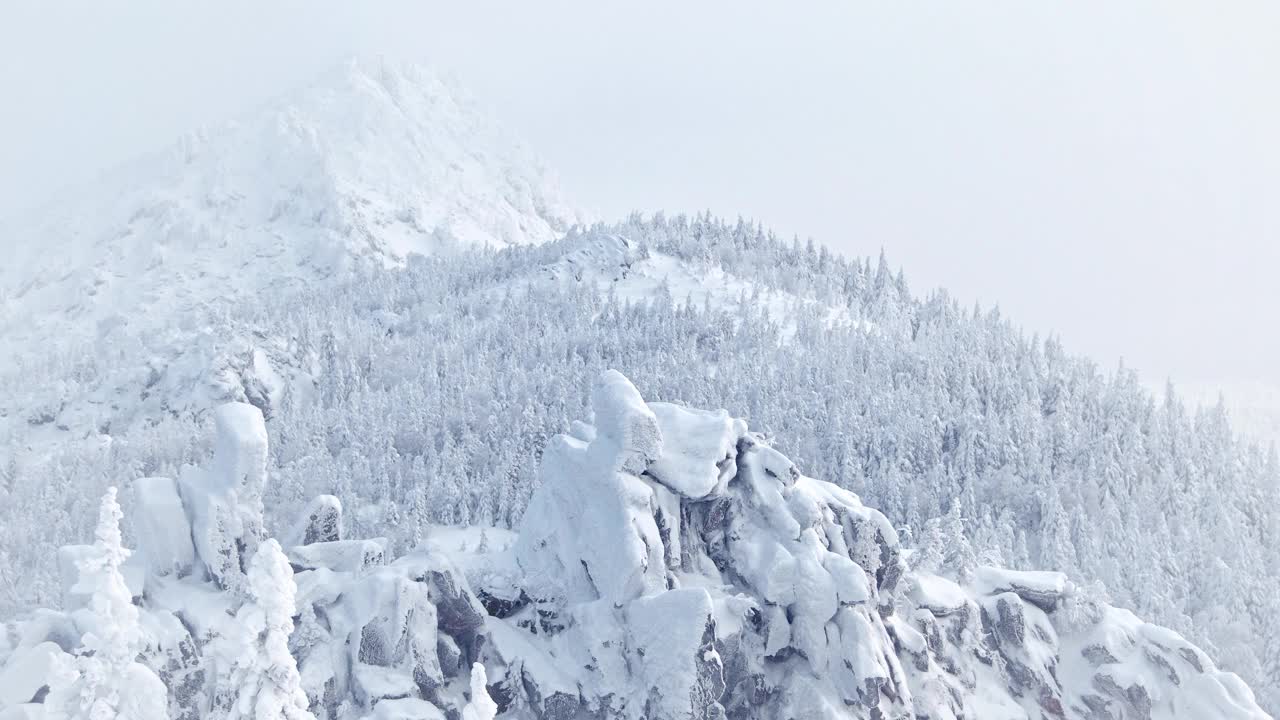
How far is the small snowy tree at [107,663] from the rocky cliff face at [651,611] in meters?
21.5

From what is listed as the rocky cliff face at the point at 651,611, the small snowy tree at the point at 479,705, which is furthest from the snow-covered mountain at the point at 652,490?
the small snowy tree at the point at 479,705

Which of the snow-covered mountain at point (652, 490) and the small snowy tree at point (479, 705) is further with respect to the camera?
the snow-covered mountain at point (652, 490)

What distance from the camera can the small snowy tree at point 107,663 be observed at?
20547 mm

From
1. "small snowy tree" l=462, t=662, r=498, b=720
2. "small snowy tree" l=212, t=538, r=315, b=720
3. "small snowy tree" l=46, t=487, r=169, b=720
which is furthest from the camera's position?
"small snowy tree" l=462, t=662, r=498, b=720

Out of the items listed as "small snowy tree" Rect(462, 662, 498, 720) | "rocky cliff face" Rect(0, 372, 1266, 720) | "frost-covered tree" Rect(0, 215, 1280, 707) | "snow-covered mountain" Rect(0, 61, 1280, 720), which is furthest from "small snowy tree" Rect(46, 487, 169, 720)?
"frost-covered tree" Rect(0, 215, 1280, 707)

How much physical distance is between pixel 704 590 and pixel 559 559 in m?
9.79

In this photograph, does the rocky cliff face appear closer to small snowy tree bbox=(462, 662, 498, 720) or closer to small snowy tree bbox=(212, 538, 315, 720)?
small snowy tree bbox=(212, 538, 315, 720)

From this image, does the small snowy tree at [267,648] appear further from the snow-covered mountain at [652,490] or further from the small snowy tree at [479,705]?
the small snowy tree at [479,705]

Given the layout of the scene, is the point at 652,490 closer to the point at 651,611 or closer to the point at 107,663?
the point at 651,611

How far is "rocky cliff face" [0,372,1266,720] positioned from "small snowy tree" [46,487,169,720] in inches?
847

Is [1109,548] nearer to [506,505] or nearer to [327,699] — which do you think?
[506,505]

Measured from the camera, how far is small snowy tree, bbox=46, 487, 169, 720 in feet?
67.4

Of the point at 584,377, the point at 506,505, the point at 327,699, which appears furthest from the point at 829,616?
the point at 584,377

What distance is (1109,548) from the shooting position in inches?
4063
